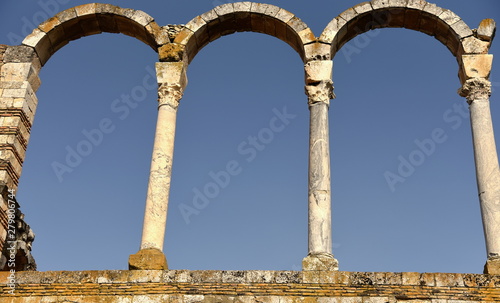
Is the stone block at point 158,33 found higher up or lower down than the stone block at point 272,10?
lower down

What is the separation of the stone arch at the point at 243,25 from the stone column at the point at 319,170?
931 mm

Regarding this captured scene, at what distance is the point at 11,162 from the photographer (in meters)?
14.1

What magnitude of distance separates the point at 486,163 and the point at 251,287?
5.30 m

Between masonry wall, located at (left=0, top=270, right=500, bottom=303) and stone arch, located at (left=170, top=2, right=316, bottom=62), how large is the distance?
547 centimetres

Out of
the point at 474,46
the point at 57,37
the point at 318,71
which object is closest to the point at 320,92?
the point at 318,71

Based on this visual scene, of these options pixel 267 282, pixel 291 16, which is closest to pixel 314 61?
pixel 291 16

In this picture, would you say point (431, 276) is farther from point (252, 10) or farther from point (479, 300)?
point (252, 10)

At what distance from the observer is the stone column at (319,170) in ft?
40.8

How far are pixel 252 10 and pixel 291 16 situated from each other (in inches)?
35.0

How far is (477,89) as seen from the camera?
14.2 meters

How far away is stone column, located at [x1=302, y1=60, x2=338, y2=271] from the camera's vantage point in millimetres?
12438

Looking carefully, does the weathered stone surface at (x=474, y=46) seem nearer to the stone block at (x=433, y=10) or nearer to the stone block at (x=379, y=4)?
the stone block at (x=433, y=10)

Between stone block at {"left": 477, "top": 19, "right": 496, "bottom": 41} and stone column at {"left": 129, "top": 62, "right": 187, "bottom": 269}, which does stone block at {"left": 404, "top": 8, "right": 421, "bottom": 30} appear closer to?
stone block at {"left": 477, "top": 19, "right": 496, "bottom": 41}

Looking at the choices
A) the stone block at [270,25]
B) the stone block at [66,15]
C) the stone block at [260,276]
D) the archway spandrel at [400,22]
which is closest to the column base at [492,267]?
the stone block at [260,276]
